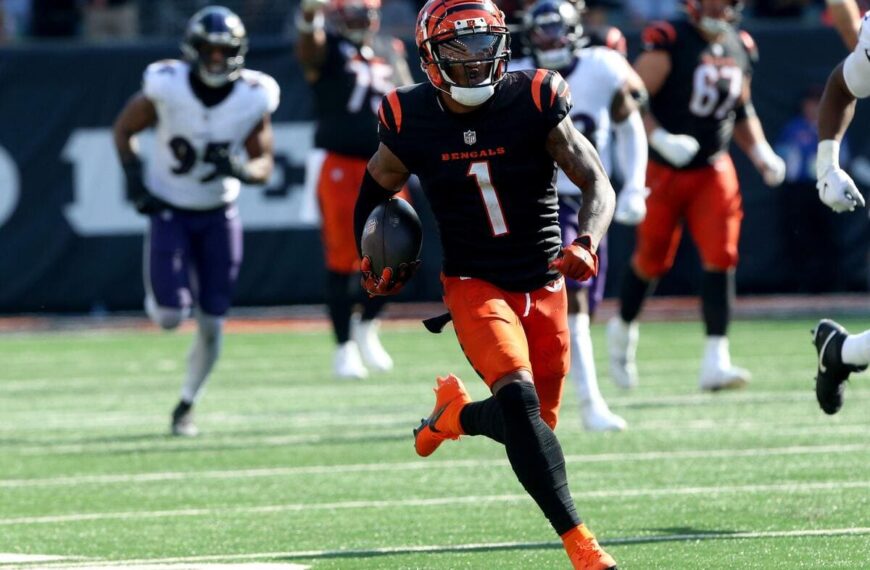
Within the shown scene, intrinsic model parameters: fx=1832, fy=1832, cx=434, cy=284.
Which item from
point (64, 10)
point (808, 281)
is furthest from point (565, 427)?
point (64, 10)

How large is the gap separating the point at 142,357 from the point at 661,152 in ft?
15.3

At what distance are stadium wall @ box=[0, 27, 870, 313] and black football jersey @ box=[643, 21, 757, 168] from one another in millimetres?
5212

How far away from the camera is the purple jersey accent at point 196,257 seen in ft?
27.4

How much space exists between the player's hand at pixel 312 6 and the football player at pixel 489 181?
4921 mm

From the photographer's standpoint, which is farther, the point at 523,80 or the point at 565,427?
the point at 565,427

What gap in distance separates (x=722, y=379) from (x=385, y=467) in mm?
2580

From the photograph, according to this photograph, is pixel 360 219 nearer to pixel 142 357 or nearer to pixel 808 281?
pixel 142 357

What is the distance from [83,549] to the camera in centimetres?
553

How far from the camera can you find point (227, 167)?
27.2ft

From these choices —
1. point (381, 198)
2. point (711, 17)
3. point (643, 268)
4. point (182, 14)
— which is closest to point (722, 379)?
point (643, 268)

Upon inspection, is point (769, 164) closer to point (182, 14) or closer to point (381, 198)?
point (381, 198)

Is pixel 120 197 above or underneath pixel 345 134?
underneath

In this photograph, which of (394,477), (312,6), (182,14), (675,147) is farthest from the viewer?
(182,14)

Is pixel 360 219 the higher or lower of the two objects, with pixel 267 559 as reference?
higher
